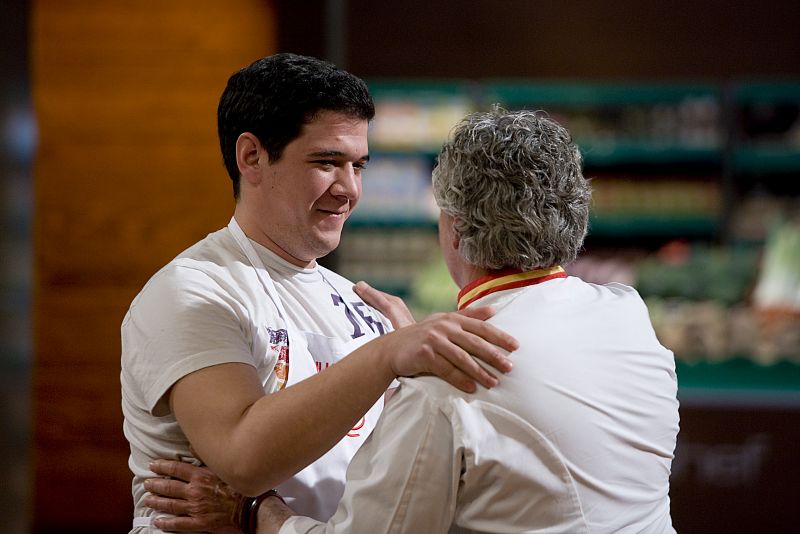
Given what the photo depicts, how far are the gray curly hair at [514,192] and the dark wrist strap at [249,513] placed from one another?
59 cm

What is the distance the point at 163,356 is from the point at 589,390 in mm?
730

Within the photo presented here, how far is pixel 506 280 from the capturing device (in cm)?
160

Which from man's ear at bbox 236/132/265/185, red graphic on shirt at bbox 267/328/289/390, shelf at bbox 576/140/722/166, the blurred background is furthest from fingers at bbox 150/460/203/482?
shelf at bbox 576/140/722/166

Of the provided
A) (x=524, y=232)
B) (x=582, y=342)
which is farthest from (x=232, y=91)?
(x=582, y=342)

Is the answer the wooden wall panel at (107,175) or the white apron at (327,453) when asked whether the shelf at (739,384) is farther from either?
the white apron at (327,453)

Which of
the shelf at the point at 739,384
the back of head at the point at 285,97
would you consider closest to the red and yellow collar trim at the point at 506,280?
the back of head at the point at 285,97

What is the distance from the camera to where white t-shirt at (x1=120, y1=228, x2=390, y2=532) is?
5.46 ft

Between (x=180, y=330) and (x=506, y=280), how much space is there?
0.57m

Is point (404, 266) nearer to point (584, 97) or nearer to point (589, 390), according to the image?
point (584, 97)

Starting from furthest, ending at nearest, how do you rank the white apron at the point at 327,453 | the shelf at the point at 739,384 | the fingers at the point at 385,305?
the shelf at the point at 739,384, the fingers at the point at 385,305, the white apron at the point at 327,453

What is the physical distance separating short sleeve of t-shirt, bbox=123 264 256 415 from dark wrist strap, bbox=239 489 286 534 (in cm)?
23

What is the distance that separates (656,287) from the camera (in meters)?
5.26

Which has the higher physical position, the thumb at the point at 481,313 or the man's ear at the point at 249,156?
the man's ear at the point at 249,156

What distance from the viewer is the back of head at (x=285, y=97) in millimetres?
1864
